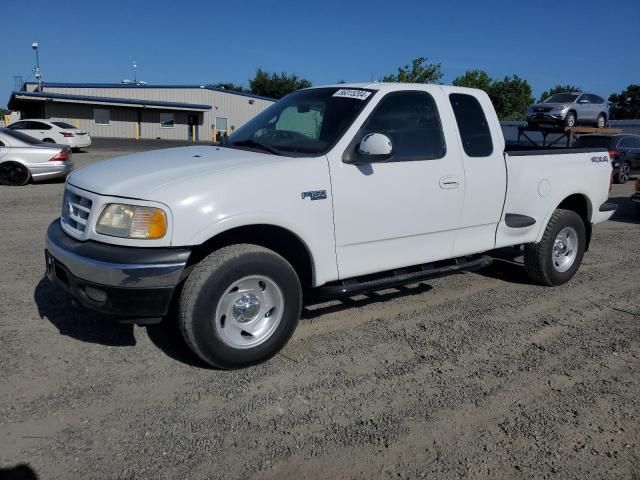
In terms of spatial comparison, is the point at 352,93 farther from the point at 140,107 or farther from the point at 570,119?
the point at 140,107

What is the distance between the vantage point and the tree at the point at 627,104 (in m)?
80.7

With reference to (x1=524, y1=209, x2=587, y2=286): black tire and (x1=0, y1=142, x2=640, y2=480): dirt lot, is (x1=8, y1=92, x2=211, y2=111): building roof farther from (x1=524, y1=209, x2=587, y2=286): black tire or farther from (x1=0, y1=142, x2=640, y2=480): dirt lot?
(x1=524, y1=209, x2=587, y2=286): black tire

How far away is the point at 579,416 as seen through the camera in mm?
3453

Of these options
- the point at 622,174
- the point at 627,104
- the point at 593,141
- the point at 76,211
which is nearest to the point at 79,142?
the point at 593,141

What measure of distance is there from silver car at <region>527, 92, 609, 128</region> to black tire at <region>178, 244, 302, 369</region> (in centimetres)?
1337

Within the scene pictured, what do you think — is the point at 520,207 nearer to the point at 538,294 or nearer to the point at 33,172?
the point at 538,294

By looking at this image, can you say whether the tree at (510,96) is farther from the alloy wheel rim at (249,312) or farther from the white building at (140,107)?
the alloy wheel rim at (249,312)

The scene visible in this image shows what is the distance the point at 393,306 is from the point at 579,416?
212 cm

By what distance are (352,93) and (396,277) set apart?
1569 mm

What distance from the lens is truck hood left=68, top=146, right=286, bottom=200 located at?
3.56 meters

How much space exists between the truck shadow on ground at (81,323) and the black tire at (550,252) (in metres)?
4.11

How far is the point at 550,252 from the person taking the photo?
5926 mm

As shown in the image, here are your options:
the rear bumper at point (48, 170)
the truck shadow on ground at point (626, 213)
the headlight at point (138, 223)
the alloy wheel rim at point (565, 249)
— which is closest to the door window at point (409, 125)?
the headlight at point (138, 223)

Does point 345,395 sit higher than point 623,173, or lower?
lower
